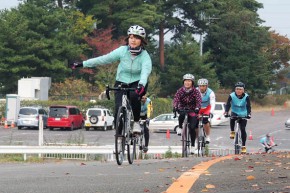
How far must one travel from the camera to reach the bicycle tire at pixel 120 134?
38.2ft

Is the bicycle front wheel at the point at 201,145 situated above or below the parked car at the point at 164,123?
below

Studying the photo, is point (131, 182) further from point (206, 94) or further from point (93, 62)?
point (206, 94)

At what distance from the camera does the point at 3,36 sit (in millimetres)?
64500

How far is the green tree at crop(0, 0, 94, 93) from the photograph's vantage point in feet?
211

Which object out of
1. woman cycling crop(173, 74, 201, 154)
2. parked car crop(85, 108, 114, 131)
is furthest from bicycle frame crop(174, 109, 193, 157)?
parked car crop(85, 108, 114, 131)

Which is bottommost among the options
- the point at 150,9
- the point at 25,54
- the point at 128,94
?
the point at 128,94

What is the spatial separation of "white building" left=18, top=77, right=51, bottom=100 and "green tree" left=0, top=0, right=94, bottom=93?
393 centimetres

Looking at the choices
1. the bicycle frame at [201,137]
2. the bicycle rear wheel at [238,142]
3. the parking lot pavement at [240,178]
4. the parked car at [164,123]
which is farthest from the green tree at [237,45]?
the parking lot pavement at [240,178]

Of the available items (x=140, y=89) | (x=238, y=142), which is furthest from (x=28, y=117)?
(x=140, y=89)

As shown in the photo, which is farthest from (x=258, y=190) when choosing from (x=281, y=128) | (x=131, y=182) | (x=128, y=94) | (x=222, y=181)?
(x=281, y=128)

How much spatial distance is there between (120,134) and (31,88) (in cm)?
4895

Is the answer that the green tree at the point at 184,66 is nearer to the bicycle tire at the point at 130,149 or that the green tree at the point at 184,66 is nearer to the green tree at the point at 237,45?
the green tree at the point at 237,45

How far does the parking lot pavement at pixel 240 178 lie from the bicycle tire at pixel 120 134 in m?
1.33

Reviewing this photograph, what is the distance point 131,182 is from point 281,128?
53.7 metres
